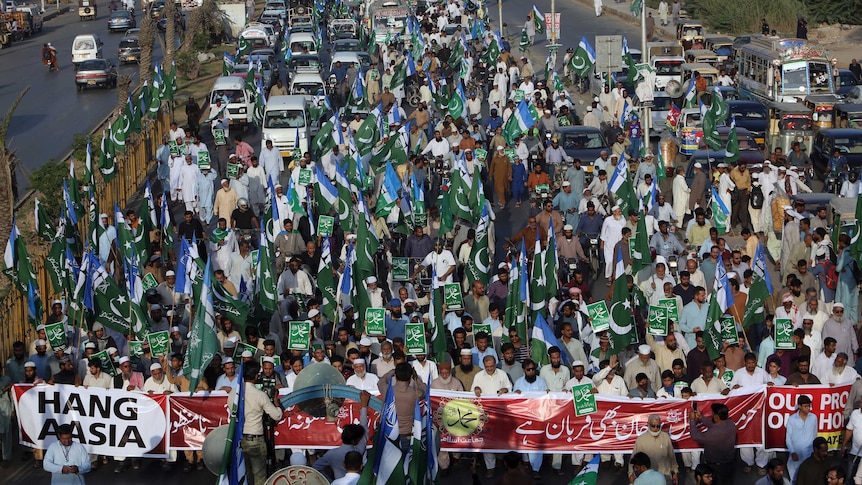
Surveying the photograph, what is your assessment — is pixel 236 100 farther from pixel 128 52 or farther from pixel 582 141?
pixel 128 52

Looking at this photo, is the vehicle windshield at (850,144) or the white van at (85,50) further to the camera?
the white van at (85,50)

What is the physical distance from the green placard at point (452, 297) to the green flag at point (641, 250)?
310 cm

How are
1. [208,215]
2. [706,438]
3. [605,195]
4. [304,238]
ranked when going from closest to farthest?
[706,438] → [304,238] → [605,195] → [208,215]

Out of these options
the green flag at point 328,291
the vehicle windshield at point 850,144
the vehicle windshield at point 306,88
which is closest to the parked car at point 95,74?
the vehicle windshield at point 306,88

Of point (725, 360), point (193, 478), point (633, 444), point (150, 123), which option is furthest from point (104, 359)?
point (150, 123)

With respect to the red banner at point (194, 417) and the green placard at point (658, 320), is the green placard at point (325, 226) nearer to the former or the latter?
the red banner at point (194, 417)

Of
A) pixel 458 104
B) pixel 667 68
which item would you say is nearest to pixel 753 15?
pixel 667 68

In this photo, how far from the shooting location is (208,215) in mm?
25094

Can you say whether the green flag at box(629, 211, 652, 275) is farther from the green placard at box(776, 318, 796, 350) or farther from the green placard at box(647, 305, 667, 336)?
the green placard at box(776, 318, 796, 350)

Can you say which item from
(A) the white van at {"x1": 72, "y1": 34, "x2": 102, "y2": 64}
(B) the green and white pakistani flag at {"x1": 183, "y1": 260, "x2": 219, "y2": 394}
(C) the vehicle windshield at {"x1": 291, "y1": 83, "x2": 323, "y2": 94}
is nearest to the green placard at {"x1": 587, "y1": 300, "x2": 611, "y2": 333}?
(B) the green and white pakistani flag at {"x1": 183, "y1": 260, "x2": 219, "y2": 394}

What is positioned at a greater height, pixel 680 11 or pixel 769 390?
pixel 769 390

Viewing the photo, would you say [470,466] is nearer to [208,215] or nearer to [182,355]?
[182,355]

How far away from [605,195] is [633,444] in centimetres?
910

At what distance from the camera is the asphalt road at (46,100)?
117 ft
